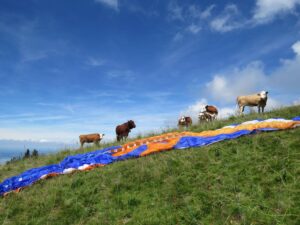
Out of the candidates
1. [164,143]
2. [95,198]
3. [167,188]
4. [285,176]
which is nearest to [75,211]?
[95,198]

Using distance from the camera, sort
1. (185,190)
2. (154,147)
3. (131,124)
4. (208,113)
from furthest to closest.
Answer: (131,124) < (208,113) < (154,147) < (185,190)

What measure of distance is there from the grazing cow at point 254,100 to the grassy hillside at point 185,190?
9.91 meters

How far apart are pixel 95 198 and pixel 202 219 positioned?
400 cm

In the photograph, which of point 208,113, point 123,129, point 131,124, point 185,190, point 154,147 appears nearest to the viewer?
point 185,190

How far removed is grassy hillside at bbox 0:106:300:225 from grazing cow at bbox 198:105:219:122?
45.8 ft

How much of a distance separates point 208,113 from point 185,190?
692 inches

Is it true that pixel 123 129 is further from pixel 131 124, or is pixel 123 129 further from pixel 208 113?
pixel 208 113

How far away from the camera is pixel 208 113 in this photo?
26.1 metres

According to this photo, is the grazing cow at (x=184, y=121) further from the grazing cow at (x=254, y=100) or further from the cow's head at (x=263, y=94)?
the cow's head at (x=263, y=94)

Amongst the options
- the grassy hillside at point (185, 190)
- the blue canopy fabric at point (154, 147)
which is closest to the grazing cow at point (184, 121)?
the blue canopy fabric at point (154, 147)

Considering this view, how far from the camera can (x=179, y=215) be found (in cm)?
803

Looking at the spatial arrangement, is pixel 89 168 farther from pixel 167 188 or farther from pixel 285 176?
pixel 285 176

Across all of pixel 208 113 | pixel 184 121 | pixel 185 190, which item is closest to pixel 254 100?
pixel 208 113

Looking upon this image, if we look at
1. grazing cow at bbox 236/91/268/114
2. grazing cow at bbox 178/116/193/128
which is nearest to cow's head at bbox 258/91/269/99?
grazing cow at bbox 236/91/268/114
